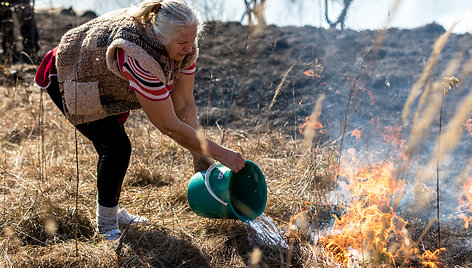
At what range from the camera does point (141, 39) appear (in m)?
1.94

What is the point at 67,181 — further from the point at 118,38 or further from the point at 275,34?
the point at 275,34

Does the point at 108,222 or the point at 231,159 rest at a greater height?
the point at 231,159

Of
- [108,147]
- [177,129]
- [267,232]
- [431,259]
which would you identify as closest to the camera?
[177,129]

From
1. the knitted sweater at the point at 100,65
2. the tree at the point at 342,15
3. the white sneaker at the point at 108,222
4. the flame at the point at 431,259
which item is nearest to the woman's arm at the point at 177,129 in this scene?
the knitted sweater at the point at 100,65

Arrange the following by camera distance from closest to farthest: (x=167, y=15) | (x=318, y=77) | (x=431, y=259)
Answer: (x=167, y=15), (x=431, y=259), (x=318, y=77)

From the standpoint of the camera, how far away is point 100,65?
81.0 inches

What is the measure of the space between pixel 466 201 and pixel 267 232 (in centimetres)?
157

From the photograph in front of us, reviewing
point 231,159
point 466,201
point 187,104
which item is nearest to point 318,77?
point 466,201

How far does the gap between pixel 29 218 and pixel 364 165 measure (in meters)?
2.42

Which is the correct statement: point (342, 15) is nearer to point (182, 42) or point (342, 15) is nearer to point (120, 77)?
point (182, 42)

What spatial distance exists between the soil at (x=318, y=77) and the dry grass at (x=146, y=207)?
0.61 m

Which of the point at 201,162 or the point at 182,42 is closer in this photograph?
the point at 182,42

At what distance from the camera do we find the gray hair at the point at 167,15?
1.88 meters

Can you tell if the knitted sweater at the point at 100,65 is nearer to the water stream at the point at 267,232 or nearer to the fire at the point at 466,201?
the water stream at the point at 267,232
